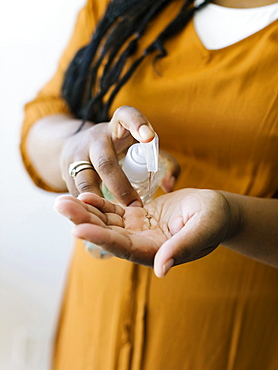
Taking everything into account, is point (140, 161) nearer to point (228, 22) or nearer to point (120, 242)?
point (120, 242)

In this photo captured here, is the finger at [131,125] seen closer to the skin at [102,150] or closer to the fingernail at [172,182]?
the skin at [102,150]

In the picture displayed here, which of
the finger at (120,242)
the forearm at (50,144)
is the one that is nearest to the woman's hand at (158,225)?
the finger at (120,242)

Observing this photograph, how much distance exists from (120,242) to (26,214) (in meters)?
0.61

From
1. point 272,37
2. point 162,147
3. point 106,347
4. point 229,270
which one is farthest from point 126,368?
point 272,37

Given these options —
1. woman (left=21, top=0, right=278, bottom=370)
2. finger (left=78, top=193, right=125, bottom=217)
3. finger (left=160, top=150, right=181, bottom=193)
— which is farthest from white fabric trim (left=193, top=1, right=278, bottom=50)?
finger (left=78, top=193, right=125, bottom=217)

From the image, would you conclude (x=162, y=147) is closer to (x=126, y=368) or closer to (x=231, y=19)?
(x=231, y=19)

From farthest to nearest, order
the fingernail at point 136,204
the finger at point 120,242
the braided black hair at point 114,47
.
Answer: the braided black hair at point 114,47 < the fingernail at point 136,204 < the finger at point 120,242

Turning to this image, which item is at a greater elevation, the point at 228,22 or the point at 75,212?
the point at 228,22

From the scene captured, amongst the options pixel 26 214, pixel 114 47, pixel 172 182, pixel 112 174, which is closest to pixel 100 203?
pixel 112 174

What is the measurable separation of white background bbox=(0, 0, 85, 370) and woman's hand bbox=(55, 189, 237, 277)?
19.8 inches

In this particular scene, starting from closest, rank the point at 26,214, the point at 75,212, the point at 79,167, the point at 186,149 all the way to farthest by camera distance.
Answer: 1. the point at 75,212
2. the point at 79,167
3. the point at 186,149
4. the point at 26,214

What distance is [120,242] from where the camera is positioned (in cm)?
28

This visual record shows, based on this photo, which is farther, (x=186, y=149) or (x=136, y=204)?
(x=186, y=149)

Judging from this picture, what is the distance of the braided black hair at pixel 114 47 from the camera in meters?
0.48
